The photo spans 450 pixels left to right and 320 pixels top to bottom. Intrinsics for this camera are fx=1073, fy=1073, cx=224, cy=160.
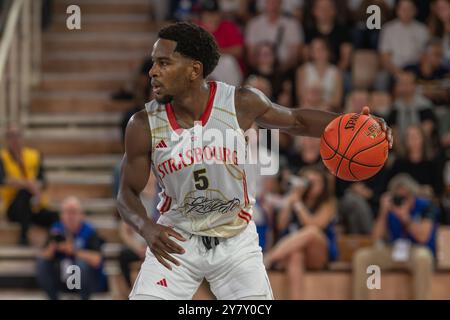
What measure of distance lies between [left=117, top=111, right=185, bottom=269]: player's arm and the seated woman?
345 cm

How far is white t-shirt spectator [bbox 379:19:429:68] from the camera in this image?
34.4 feet

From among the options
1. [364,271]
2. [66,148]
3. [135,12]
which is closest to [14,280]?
[66,148]

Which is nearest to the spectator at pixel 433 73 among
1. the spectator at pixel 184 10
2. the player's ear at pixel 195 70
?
the spectator at pixel 184 10

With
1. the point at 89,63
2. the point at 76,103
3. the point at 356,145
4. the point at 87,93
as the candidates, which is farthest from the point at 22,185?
the point at 356,145

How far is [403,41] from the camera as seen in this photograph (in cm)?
1051

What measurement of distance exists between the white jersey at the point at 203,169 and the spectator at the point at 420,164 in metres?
4.23

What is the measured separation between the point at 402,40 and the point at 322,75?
97 centimetres

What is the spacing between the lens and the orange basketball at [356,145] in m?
5.46

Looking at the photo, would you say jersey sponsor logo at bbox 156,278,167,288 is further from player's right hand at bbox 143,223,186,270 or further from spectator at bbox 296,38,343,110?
spectator at bbox 296,38,343,110

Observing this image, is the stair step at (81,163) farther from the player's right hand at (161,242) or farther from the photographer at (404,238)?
the player's right hand at (161,242)

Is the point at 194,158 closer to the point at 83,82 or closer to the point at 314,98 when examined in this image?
the point at 314,98

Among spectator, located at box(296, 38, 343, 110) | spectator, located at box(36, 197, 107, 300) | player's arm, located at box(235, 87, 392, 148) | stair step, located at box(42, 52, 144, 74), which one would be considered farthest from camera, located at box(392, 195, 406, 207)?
stair step, located at box(42, 52, 144, 74)

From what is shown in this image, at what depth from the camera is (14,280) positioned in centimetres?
913
